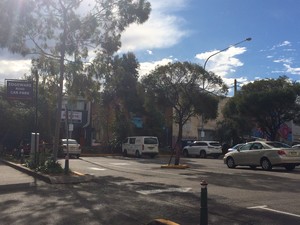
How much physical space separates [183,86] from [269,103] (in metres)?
10.8

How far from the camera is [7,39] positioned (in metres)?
18.0

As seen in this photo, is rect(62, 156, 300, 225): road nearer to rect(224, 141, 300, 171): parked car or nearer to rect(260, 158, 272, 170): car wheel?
rect(224, 141, 300, 171): parked car

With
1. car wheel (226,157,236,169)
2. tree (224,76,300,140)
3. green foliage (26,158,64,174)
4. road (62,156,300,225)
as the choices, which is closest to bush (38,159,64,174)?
green foliage (26,158,64,174)

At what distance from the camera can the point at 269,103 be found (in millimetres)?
37062

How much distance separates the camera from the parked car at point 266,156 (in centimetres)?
2083

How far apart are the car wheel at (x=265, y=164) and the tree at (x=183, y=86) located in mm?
8696

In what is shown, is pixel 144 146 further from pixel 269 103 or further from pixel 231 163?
pixel 231 163

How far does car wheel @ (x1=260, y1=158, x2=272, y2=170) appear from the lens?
21281mm

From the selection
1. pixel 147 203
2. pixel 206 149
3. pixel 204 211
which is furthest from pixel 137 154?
pixel 204 211

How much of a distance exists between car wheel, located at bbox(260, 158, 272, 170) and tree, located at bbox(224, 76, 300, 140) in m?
16.1

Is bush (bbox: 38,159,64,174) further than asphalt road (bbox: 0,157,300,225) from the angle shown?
Yes

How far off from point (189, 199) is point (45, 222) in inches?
158

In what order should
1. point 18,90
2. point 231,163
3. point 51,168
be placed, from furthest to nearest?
1. point 231,163
2. point 18,90
3. point 51,168

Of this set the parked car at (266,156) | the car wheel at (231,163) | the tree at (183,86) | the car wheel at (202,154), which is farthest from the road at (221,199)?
the car wheel at (202,154)
